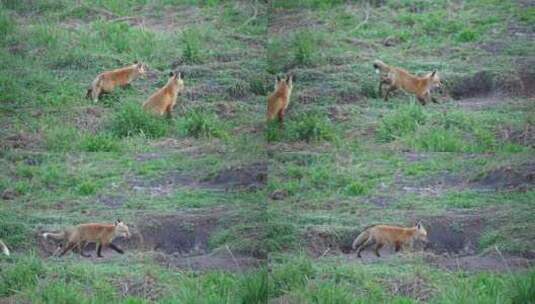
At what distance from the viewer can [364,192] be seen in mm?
6207

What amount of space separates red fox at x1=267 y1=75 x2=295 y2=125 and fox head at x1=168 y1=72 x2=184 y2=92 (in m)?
0.52

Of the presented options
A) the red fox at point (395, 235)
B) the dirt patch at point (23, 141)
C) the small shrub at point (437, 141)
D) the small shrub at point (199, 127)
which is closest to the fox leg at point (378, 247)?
the red fox at point (395, 235)

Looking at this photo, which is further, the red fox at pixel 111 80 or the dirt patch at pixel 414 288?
the red fox at pixel 111 80

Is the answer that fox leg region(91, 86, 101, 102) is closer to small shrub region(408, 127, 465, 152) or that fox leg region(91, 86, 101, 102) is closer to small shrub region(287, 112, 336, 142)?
small shrub region(287, 112, 336, 142)

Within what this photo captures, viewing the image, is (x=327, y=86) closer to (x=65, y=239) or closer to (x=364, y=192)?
(x=364, y=192)

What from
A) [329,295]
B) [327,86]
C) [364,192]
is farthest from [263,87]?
[329,295]

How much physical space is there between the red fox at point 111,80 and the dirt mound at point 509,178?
2.08 metres

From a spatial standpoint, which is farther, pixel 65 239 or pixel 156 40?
pixel 156 40

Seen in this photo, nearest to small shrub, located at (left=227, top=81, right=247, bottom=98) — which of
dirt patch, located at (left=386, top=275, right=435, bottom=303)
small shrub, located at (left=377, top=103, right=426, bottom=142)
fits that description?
small shrub, located at (left=377, top=103, right=426, bottom=142)

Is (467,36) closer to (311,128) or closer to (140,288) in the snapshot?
(311,128)

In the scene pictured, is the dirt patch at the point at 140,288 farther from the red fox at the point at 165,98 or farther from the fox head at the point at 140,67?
the fox head at the point at 140,67

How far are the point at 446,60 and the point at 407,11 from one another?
386 millimetres

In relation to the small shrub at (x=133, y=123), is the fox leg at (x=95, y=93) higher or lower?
higher

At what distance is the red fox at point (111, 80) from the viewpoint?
6.25 metres
